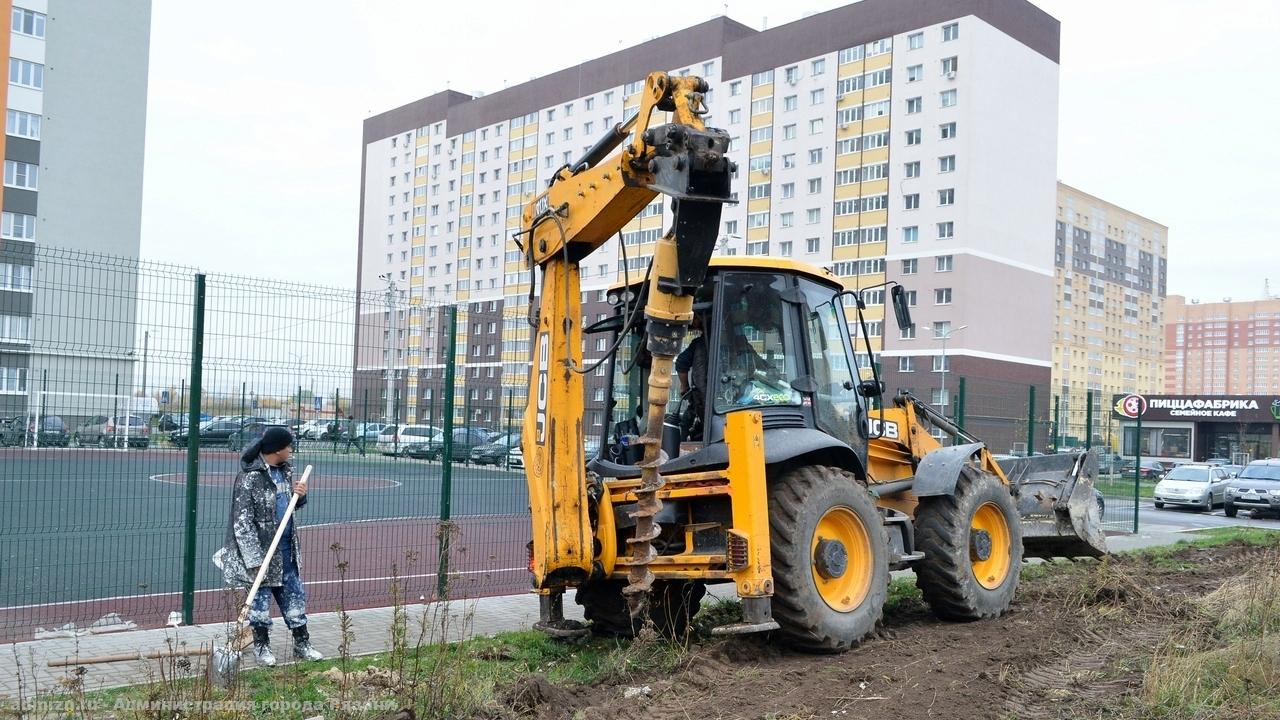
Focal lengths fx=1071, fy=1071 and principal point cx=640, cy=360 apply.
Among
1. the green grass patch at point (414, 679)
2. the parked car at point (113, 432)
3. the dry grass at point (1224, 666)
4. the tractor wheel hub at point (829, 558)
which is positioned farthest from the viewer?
the parked car at point (113, 432)

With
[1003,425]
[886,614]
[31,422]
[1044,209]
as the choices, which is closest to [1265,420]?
[1044,209]

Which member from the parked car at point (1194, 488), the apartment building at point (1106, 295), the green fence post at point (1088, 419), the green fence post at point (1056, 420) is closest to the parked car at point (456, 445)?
the green fence post at point (1056, 420)

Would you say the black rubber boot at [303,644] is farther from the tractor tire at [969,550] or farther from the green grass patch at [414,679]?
the tractor tire at [969,550]

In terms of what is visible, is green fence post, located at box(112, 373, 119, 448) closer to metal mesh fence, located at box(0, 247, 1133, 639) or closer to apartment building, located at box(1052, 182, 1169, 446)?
metal mesh fence, located at box(0, 247, 1133, 639)

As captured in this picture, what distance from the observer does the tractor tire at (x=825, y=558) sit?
22.4ft

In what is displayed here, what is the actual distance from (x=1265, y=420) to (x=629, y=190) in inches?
→ 2757

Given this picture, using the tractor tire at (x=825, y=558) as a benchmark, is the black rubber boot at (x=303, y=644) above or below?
below

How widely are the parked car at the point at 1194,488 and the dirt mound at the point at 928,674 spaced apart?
898 inches

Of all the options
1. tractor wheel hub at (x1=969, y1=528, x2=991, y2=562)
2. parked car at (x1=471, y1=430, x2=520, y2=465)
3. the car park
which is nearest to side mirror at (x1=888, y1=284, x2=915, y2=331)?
tractor wheel hub at (x1=969, y1=528, x2=991, y2=562)

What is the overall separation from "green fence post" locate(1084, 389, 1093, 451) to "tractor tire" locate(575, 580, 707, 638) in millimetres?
11031

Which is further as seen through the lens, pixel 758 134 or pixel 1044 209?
pixel 758 134

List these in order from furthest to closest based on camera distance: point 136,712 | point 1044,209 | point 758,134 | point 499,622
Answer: point 758,134 < point 1044,209 < point 499,622 < point 136,712

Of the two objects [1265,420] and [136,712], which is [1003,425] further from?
[1265,420]

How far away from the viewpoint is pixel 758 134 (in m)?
74.9
